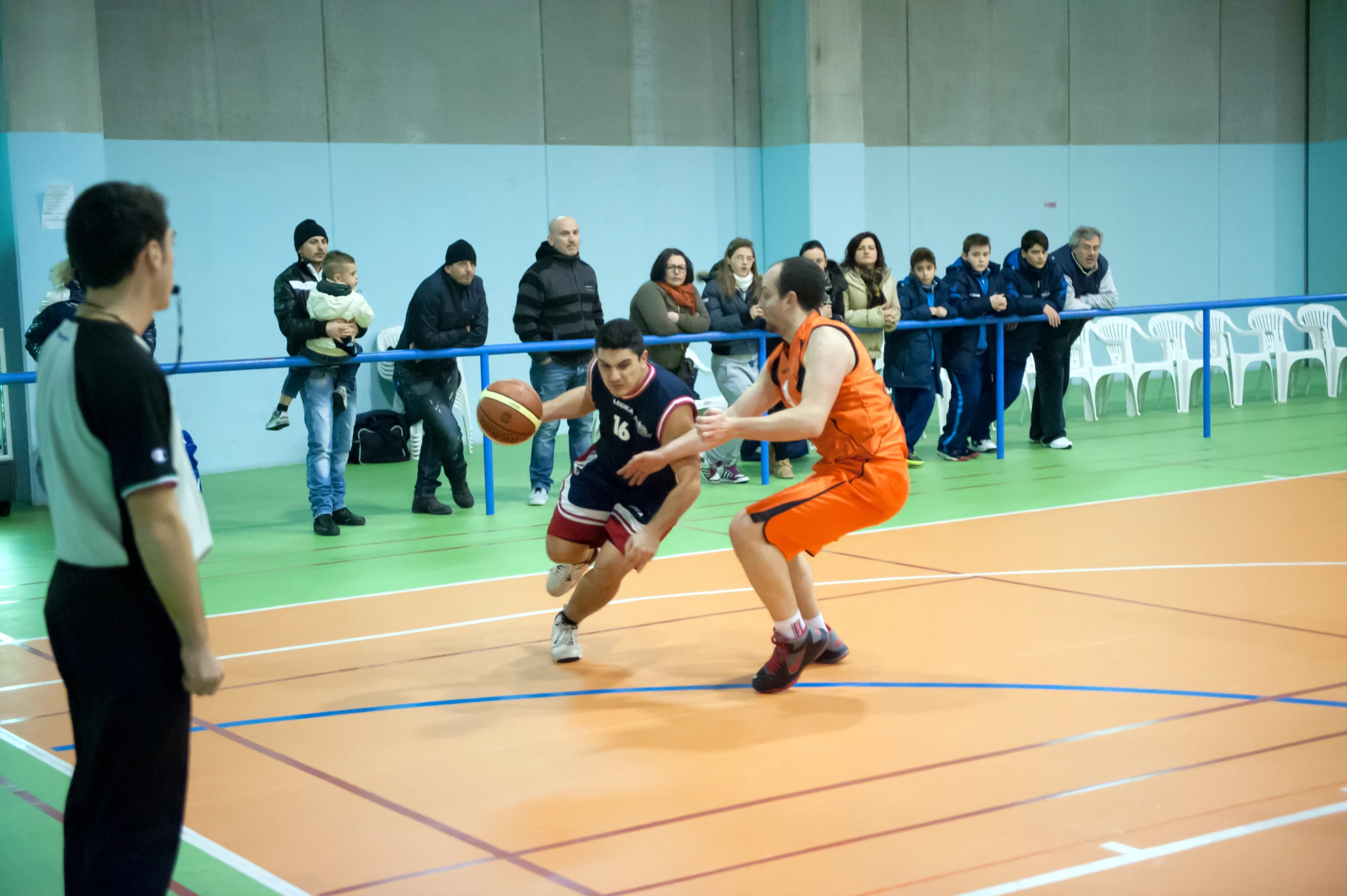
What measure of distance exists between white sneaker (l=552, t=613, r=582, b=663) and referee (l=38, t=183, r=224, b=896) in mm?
3296

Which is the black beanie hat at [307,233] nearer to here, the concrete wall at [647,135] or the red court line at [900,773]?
the concrete wall at [647,135]

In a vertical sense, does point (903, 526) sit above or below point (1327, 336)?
below

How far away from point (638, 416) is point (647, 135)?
970 cm

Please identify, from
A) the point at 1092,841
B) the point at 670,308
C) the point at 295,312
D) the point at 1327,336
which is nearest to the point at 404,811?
the point at 1092,841

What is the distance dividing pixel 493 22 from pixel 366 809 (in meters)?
11.0

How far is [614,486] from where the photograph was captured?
614 cm

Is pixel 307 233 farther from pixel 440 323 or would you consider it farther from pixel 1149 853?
pixel 1149 853

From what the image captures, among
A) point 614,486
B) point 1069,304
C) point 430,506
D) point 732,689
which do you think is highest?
point 1069,304

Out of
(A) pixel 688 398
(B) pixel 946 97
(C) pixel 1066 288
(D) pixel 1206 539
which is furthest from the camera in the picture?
(B) pixel 946 97

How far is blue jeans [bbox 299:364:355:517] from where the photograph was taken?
9.48 meters

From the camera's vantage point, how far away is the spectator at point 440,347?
9.98 metres

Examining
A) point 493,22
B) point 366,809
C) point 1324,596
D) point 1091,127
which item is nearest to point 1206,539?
point 1324,596

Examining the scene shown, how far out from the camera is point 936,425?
14.8 meters

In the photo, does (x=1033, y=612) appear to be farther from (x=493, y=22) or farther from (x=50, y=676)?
(x=493, y=22)
